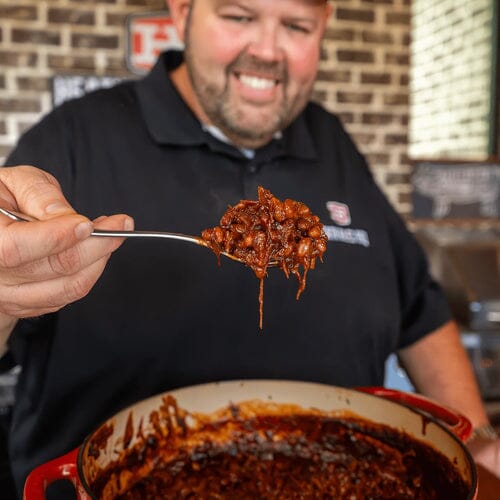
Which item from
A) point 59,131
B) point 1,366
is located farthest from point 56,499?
point 59,131

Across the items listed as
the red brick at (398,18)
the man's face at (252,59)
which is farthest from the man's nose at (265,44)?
the red brick at (398,18)

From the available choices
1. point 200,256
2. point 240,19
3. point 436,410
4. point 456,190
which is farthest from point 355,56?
point 436,410

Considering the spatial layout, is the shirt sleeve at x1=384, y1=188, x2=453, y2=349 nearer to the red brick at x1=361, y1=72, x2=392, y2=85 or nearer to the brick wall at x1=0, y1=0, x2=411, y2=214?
the brick wall at x1=0, y1=0, x2=411, y2=214

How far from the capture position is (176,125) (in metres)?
1.59

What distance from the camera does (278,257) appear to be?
1057mm

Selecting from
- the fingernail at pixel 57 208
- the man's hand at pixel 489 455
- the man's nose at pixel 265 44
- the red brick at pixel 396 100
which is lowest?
the man's hand at pixel 489 455

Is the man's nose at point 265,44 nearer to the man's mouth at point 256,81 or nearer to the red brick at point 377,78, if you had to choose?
the man's mouth at point 256,81

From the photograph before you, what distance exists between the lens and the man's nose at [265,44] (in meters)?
1.48

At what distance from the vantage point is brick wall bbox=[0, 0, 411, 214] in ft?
8.89

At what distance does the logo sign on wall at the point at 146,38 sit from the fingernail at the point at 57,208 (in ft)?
6.85

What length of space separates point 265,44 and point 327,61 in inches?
61.4

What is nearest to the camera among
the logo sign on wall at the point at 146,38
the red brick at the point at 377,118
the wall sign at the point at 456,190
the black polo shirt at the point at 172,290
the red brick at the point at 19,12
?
the black polo shirt at the point at 172,290

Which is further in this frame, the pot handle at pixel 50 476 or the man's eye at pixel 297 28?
the man's eye at pixel 297 28

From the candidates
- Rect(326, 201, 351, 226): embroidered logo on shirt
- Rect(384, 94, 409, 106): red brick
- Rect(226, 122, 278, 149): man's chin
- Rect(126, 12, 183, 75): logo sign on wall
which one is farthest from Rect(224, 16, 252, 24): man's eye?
Rect(384, 94, 409, 106): red brick
